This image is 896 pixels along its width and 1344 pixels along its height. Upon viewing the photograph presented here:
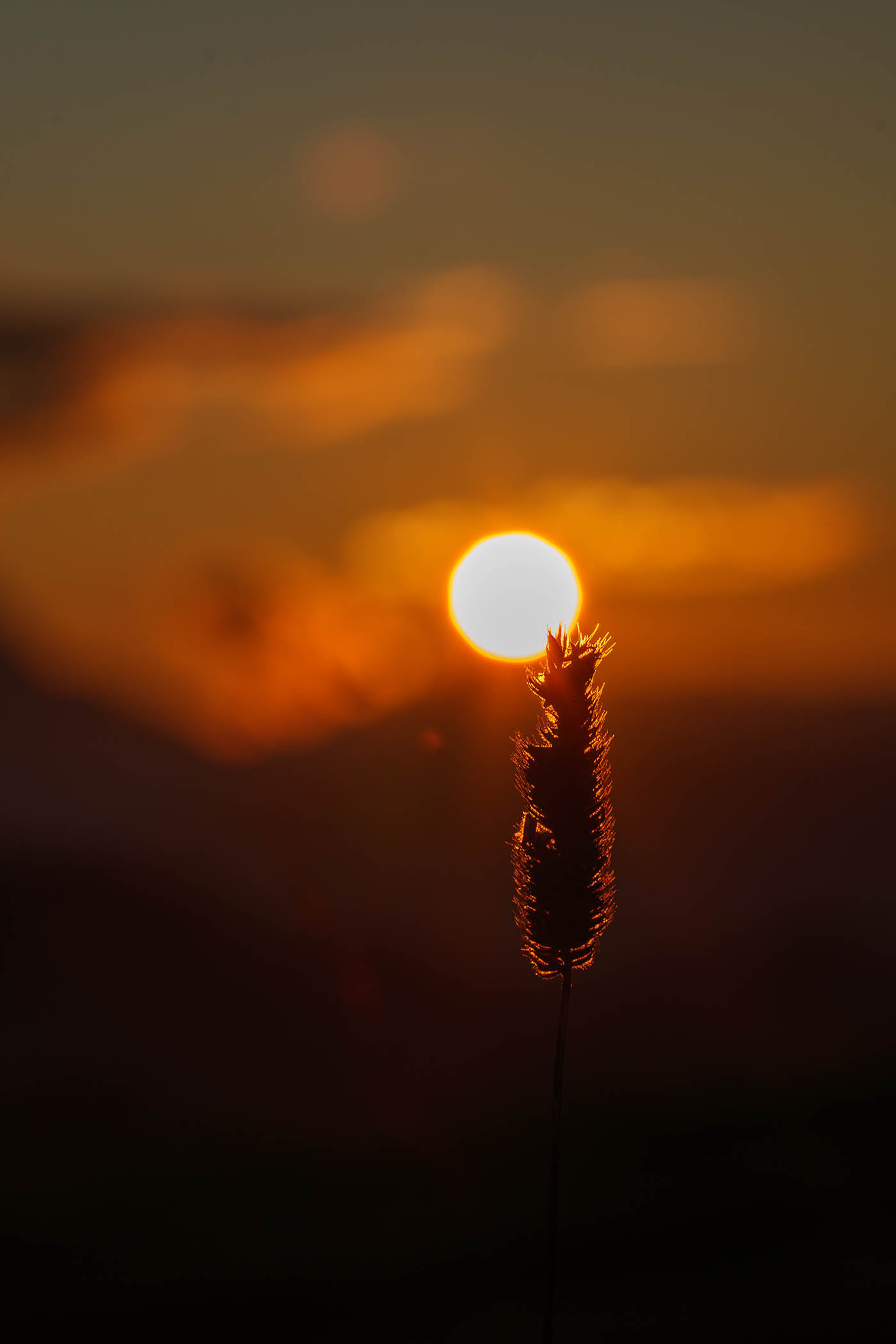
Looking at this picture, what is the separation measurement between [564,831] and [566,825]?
0.08 metres

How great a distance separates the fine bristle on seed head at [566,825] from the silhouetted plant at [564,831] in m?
0.01

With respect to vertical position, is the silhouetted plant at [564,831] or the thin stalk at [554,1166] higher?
the silhouetted plant at [564,831]

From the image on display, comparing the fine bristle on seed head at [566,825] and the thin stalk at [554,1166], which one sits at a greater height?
the fine bristle on seed head at [566,825]

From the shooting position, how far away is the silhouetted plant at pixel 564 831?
14.1m

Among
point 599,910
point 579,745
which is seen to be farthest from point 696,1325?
point 579,745

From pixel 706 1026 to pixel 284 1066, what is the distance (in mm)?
14605

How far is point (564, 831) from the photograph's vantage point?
46.1ft

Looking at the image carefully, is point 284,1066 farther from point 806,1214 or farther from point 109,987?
point 806,1214

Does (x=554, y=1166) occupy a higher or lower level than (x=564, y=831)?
lower

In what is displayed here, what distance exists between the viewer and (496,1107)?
32719mm

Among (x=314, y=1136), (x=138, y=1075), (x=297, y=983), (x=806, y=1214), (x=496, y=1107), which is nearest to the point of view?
(x=806, y=1214)

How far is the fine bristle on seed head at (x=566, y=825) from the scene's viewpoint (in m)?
14.1

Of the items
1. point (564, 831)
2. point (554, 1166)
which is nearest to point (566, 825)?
point (564, 831)

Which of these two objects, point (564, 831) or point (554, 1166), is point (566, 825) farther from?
point (554, 1166)
